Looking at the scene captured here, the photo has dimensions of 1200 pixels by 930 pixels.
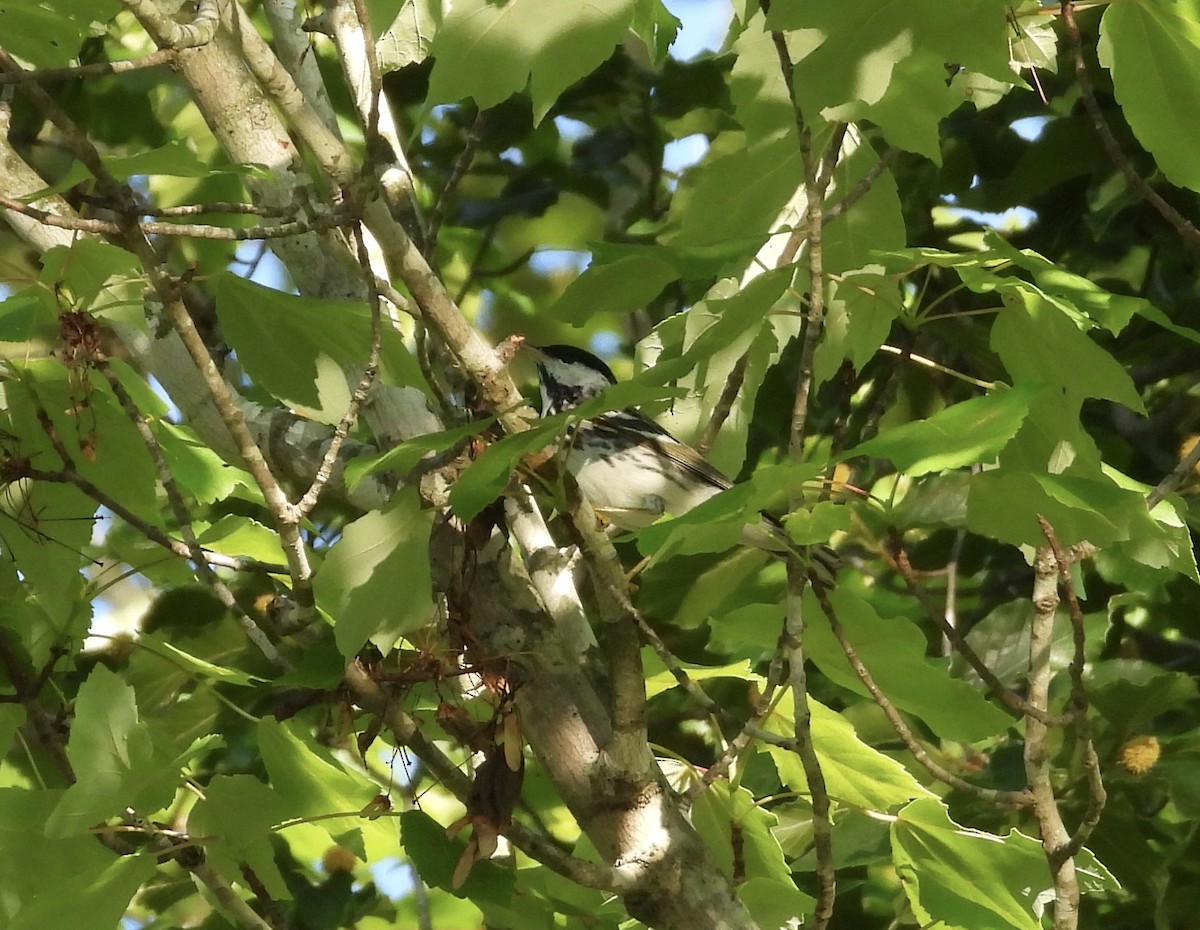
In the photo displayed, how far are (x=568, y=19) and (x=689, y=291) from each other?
199cm

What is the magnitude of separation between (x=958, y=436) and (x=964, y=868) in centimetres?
77

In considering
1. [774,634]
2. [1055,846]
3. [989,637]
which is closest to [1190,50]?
[774,634]

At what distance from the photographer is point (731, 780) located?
176 cm

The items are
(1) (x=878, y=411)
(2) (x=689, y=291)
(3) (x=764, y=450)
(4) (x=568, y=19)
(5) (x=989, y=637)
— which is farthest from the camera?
(3) (x=764, y=450)

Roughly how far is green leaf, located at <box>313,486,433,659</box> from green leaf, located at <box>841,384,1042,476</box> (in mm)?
562

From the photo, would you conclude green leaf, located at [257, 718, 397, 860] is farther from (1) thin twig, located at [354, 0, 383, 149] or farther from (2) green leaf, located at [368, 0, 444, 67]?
(2) green leaf, located at [368, 0, 444, 67]

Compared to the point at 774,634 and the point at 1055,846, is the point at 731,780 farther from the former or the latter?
the point at 1055,846

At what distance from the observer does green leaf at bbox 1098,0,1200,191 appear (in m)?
1.29

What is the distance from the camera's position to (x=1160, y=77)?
1304 millimetres

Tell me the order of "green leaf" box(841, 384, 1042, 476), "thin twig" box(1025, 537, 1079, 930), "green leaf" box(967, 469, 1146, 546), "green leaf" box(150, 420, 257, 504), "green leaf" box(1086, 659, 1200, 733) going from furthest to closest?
"green leaf" box(1086, 659, 1200, 733) < "green leaf" box(150, 420, 257, 504) < "thin twig" box(1025, 537, 1079, 930) < "green leaf" box(967, 469, 1146, 546) < "green leaf" box(841, 384, 1042, 476)

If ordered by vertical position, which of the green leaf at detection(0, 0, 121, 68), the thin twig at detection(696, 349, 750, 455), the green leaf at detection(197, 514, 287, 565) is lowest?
the thin twig at detection(696, 349, 750, 455)

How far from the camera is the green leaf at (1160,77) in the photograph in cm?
129

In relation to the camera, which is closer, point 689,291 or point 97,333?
point 97,333

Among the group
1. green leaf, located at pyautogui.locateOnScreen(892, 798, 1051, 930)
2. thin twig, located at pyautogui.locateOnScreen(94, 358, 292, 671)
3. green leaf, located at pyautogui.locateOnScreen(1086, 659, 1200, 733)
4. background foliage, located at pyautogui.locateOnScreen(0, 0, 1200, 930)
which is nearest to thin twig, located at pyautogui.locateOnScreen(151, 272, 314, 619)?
background foliage, located at pyautogui.locateOnScreen(0, 0, 1200, 930)
